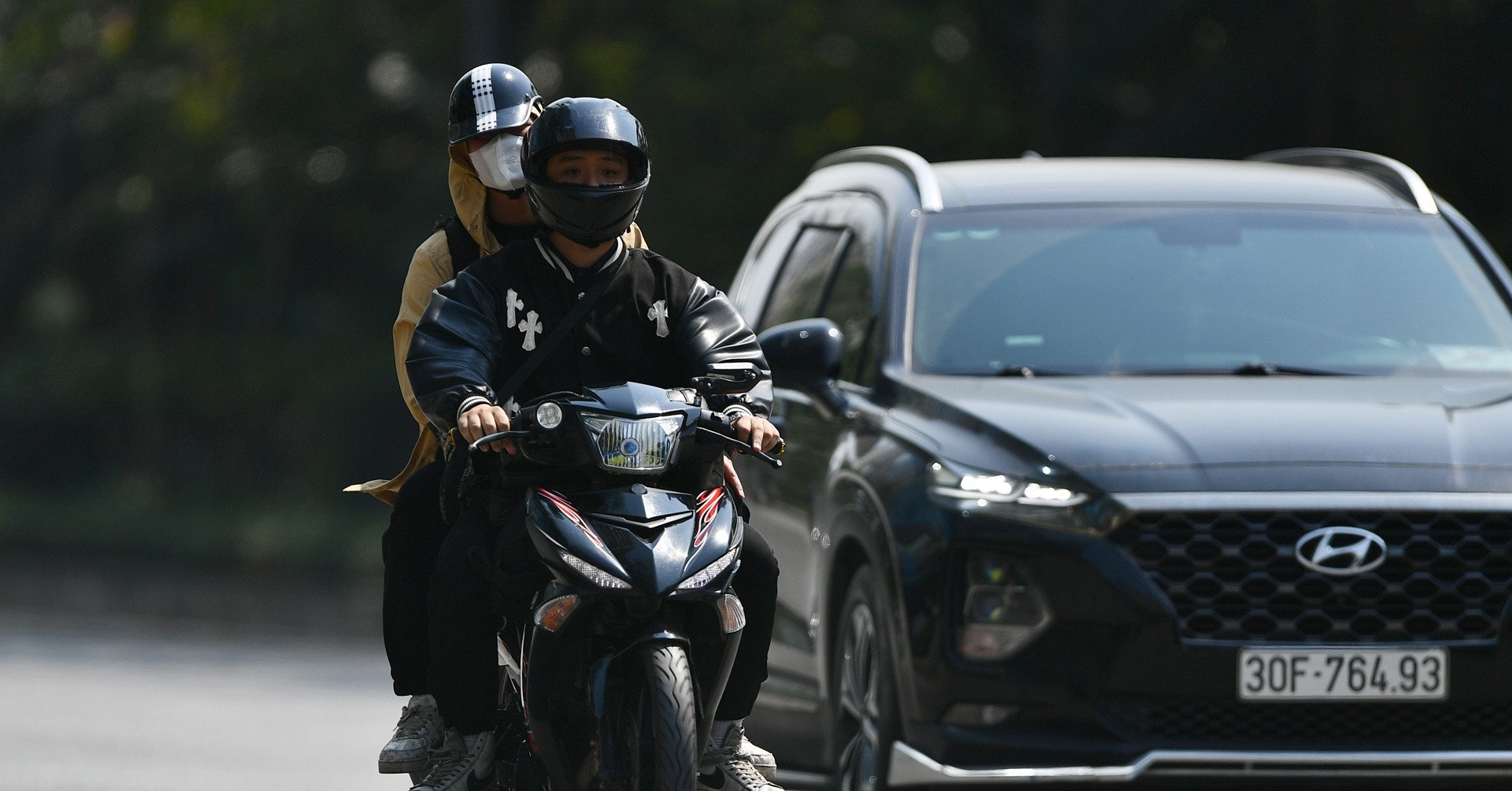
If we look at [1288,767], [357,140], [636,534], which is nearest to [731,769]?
[636,534]

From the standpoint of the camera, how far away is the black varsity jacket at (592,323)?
536cm

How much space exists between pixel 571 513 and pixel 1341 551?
187 centimetres

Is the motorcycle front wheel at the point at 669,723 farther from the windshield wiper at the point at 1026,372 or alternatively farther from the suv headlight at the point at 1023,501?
the windshield wiper at the point at 1026,372

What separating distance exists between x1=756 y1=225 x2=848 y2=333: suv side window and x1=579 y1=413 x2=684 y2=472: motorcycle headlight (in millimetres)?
Answer: 3230

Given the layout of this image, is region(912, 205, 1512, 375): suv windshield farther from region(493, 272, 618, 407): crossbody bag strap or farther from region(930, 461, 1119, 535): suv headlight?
region(493, 272, 618, 407): crossbody bag strap

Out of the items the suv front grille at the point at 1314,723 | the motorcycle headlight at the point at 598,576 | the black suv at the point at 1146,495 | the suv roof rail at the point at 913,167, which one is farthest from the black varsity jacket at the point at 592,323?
the suv roof rail at the point at 913,167

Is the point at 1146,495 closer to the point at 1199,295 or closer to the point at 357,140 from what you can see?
the point at 1199,295

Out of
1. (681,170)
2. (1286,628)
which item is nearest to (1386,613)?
(1286,628)

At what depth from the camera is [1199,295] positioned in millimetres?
7340

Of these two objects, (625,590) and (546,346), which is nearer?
(625,590)

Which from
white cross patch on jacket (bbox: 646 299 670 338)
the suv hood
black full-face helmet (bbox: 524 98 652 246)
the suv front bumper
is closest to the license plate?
the suv front bumper

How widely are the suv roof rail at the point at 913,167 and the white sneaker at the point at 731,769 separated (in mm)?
2592

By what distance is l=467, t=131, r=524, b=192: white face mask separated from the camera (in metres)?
5.91

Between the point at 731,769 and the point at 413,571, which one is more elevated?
the point at 413,571
